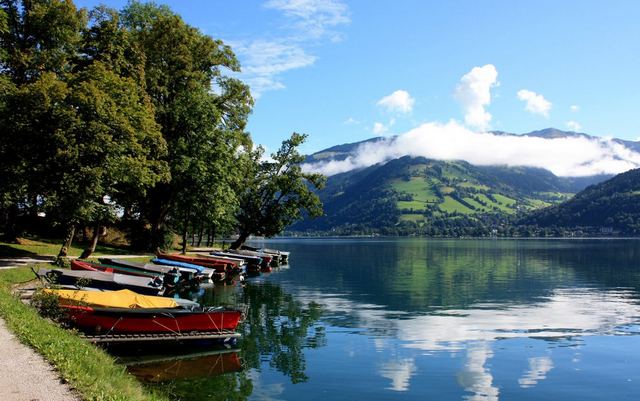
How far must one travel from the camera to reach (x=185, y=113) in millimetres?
55031

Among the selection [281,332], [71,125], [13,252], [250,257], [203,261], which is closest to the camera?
[281,332]

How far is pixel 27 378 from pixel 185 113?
1767 inches

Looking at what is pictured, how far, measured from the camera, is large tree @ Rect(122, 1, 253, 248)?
2142 inches

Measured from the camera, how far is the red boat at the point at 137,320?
71.7ft

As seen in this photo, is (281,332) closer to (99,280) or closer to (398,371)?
(398,371)

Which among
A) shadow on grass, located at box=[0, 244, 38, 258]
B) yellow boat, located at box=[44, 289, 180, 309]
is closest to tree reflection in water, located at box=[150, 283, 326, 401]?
yellow boat, located at box=[44, 289, 180, 309]

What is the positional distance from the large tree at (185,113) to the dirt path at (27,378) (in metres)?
38.7

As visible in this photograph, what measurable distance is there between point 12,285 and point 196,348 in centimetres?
1295

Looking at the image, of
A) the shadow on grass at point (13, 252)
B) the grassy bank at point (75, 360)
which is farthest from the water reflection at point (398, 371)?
the shadow on grass at point (13, 252)

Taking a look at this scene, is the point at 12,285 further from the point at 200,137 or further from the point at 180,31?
the point at 180,31

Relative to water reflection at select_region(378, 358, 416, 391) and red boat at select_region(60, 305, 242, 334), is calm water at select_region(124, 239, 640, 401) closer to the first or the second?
water reflection at select_region(378, 358, 416, 391)

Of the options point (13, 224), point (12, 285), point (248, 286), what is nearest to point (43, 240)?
point (13, 224)

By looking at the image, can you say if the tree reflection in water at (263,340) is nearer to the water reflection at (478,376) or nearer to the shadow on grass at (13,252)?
the water reflection at (478,376)

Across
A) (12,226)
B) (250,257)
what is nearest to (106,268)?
(12,226)
